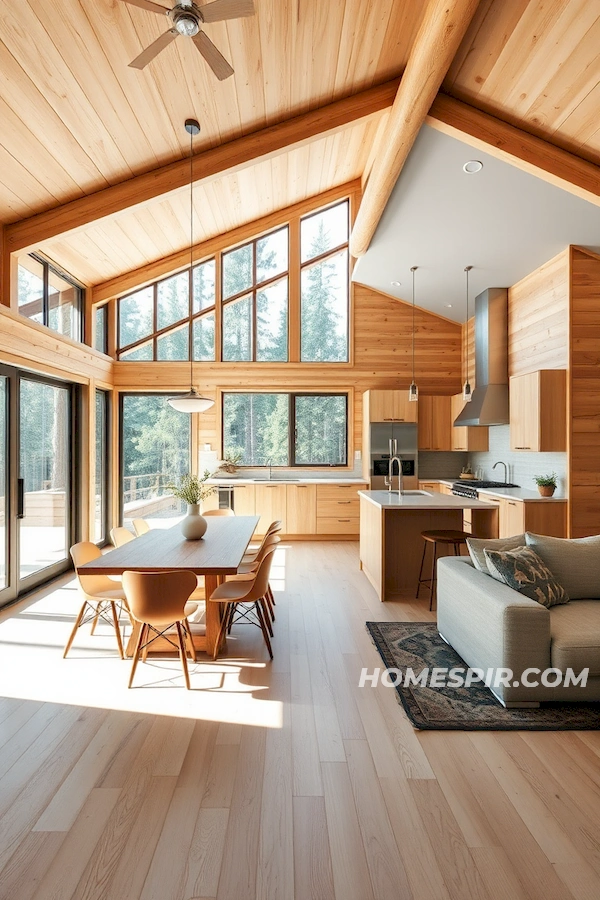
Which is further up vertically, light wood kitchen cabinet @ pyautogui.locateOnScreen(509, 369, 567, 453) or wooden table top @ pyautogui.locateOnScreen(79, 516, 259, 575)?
light wood kitchen cabinet @ pyautogui.locateOnScreen(509, 369, 567, 453)

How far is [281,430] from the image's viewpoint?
Answer: 816 cm

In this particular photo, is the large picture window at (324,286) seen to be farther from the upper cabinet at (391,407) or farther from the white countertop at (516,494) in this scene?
the white countertop at (516,494)

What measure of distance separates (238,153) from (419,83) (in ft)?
6.83

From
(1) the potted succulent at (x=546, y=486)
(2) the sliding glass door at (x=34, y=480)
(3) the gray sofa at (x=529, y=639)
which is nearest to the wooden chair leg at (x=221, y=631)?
(3) the gray sofa at (x=529, y=639)

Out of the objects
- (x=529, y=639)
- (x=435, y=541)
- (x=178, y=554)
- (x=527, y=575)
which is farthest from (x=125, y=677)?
(x=435, y=541)

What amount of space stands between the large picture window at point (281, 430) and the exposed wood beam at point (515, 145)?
176 inches

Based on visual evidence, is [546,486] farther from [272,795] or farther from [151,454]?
[151,454]

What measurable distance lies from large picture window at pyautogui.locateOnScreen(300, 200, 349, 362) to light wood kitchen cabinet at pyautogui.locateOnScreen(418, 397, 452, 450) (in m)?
1.45

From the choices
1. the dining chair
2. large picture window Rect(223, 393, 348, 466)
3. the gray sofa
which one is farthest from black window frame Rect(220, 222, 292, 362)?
the gray sofa

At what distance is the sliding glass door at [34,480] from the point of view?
464cm

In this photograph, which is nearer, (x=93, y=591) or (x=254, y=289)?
(x=93, y=591)

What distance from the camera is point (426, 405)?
787 centimetres

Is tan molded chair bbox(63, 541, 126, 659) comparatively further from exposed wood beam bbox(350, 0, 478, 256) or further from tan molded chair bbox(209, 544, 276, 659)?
exposed wood beam bbox(350, 0, 478, 256)

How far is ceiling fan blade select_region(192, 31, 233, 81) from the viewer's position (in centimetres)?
263
